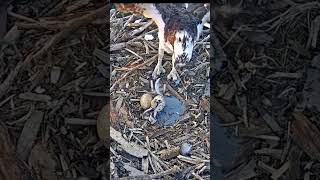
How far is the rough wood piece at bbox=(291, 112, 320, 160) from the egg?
407mm

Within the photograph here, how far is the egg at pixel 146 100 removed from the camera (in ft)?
4.95

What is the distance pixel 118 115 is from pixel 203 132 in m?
0.24

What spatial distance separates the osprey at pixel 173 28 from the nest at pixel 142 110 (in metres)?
0.02

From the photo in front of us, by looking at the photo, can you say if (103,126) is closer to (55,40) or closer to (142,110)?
(142,110)

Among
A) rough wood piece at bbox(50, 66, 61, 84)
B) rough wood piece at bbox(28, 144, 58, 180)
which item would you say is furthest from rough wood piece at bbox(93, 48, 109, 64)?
rough wood piece at bbox(28, 144, 58, 180)

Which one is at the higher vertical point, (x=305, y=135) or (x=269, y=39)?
(x=269, y=39)

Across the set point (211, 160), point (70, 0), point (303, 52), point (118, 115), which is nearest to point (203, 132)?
point (211, 160)

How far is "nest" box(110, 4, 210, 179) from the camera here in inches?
59.1

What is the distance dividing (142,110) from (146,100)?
31 mm

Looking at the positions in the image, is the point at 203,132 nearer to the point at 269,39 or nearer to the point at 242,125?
the point at 242,125

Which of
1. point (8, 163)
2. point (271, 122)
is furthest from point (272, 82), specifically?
point (8, 163)

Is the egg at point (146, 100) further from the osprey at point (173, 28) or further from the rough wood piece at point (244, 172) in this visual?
the rough wood piece at point (244, 172)

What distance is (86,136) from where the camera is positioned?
4.82ft

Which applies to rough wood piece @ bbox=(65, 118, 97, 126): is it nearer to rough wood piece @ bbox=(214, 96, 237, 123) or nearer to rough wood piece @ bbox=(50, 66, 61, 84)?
rough wood piece @ bbox=(50, 66, 61, 84)
